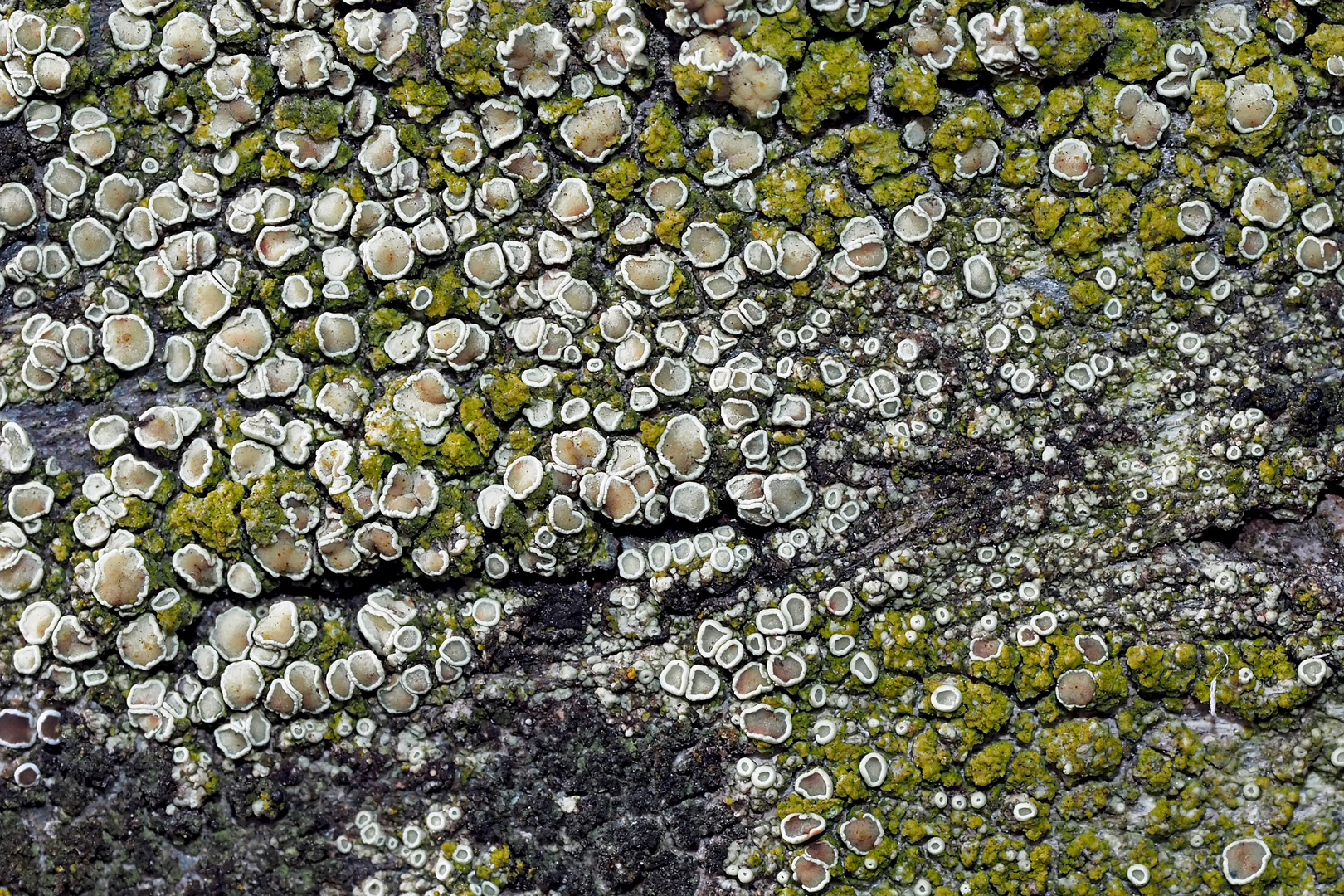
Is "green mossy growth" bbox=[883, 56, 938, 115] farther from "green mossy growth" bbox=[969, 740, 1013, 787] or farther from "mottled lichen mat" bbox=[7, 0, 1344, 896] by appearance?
"green mossy growth" bbox=[969, 740, 1013, 787]

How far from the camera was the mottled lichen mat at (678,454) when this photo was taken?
221cm

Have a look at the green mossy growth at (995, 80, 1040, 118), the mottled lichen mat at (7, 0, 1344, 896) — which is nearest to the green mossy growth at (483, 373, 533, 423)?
the mottled lichen mat at (7, 0, 1344, 896)

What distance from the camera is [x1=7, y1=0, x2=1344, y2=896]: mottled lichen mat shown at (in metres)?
2.21

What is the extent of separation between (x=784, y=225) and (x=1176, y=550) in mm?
1030

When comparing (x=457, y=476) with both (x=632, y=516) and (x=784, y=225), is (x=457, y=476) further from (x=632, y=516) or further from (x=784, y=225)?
(x=784, y=225)

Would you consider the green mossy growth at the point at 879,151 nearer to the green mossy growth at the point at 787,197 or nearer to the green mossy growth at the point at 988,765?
the green mossy growth at the point at 787,197

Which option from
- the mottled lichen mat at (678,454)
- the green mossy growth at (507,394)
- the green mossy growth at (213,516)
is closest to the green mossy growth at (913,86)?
the mottled lichen mat at (678,454)

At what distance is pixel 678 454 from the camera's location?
7.30 ft

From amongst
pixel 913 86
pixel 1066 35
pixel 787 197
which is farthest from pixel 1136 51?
pixel 787 197

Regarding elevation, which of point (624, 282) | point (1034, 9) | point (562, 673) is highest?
point (1034, 9)

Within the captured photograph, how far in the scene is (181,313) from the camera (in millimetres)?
2277

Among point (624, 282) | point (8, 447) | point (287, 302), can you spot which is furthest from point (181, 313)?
point (624, 282)

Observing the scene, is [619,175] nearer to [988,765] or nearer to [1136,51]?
[1136,51]

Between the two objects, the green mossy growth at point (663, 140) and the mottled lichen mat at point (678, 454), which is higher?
the green mossy growth at point (663, 140)
